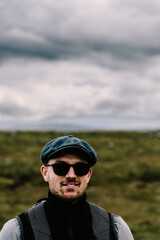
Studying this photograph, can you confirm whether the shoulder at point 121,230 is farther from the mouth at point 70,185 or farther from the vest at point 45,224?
the mouth at point 70,185

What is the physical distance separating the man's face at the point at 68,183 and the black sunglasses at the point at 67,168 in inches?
1.4

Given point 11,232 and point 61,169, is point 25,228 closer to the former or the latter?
point 11,232

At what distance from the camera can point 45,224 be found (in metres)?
4.16

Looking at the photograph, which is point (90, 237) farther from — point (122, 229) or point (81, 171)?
point (81, 171)

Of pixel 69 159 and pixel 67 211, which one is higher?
pixel 69 159

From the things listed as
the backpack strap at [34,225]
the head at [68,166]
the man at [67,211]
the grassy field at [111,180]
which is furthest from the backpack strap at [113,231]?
the grassy field at [111,180]

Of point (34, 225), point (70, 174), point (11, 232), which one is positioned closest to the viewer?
point (11, 232)

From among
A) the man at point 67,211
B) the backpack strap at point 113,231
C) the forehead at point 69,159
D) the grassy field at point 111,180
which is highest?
the forehead at point 69,159

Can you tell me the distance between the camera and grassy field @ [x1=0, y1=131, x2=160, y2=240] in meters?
26.4

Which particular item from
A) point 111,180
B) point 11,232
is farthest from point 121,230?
point 111,180

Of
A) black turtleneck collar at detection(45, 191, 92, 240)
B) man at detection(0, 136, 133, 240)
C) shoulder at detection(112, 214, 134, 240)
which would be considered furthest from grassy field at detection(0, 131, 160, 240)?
black turtleneck collar at detection(45, 191, 92, 240)

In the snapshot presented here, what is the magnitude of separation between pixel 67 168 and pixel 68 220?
0.59m

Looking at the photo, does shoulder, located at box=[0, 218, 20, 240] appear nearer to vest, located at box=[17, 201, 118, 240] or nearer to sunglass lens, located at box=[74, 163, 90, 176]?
vest, located at box=[17, 201, 118, 240]

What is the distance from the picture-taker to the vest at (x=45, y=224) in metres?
4.07
